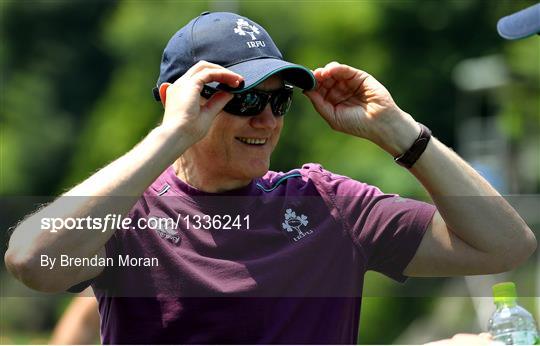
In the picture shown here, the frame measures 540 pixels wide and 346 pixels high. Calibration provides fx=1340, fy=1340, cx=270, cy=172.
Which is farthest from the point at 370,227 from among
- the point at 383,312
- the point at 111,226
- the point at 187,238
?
the point at 383,312

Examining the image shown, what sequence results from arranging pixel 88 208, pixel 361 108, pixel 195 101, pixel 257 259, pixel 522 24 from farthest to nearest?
1. pixel 522 24
2. pixel 361 108
3. pixel 257 259
4. pixel 195 101
5. pixel 88 208

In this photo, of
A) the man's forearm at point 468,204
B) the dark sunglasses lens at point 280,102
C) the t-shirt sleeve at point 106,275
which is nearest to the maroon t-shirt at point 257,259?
the t-shirt sleeve at point 106,275

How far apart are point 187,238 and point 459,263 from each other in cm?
79

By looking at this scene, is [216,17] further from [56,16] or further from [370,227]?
[56,16]

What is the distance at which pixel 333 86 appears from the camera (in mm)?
3963

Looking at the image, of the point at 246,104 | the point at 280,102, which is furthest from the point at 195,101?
the point at 280,102

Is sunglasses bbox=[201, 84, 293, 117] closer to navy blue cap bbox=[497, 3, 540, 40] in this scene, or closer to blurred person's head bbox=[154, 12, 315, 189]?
blurred person's head bbox=[154, 12, 315, 189]

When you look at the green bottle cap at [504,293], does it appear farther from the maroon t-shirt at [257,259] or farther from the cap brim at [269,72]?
the cap brim at [269,72]

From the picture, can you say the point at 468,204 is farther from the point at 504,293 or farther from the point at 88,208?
the point at 88,208

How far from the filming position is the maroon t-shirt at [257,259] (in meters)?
3.66

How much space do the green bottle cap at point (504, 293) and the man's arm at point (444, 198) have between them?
0.44ft

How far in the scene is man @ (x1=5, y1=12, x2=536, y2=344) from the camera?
3.62 meters

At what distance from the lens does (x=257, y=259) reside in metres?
3.76

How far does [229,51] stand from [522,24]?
0.96 metres
